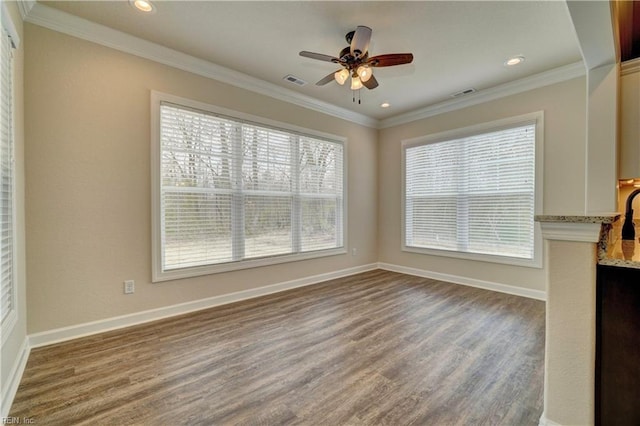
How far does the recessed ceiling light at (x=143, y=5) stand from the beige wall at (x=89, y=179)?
657 mm

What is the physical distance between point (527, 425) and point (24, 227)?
3955 mm

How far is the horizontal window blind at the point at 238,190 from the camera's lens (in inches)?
128

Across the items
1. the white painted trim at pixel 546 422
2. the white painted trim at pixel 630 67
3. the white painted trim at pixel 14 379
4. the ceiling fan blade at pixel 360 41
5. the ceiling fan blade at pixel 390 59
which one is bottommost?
the white painted trim at pixel 14 379

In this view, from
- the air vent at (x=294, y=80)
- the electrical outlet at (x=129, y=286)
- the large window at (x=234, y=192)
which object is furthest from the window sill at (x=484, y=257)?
the electrical outlet at (x=129, y=286)

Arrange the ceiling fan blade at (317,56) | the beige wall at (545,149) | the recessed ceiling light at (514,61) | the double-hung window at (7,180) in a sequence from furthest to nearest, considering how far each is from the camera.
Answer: the beige wall at (545,149) → the recessed ceiling light at (514,61) → the ceiling fan blade at (317,56) → the double-hung window at (7,180)

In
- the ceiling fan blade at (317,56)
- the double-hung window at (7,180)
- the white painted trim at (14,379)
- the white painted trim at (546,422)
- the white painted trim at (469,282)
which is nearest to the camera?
the white painted trim at (546,422)

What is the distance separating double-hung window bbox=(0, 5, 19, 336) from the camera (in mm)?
1855

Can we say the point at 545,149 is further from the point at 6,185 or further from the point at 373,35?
the point at 6,185

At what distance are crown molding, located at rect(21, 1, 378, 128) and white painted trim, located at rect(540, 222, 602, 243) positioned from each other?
145 inches

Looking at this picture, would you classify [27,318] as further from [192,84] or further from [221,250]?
[192,84]

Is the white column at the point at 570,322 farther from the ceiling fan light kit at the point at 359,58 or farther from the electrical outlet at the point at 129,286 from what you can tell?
the electrical outlet at the point at 129,286

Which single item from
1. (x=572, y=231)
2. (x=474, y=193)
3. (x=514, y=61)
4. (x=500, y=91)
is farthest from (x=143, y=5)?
(x=474, y=193)

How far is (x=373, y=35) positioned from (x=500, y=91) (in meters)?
2.43

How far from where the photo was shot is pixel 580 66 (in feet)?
11.2
